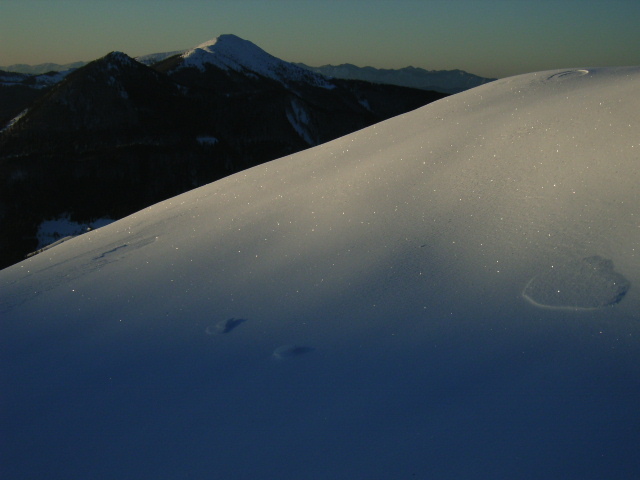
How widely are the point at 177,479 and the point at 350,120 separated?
46.8m

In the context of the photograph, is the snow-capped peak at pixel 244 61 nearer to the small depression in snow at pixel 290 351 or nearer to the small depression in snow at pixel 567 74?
the small depression in snow at pixel 567 74

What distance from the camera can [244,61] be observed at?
57438 mm

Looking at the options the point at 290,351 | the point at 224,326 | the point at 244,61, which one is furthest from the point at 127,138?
the point at 244,61

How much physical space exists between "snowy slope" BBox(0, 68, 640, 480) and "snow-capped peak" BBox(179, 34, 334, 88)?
163 ft

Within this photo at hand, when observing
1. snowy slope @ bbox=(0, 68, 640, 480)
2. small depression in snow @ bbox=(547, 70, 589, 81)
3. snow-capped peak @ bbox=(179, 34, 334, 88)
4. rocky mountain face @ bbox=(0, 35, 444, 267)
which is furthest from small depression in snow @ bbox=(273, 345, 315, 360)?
snow-capped peak @ bbox=(179, 34, 334, 88)

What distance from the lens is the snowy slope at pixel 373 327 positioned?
1.54m

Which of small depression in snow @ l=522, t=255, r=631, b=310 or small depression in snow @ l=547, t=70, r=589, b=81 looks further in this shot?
small depression in snow @ l=547, t=70, r=589, b=81

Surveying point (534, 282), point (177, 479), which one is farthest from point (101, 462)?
point (534, 282)

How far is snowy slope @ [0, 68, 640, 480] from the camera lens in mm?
1541

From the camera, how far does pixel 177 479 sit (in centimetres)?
154

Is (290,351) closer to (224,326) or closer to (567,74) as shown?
(224,326)

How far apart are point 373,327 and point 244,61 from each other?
5993 centimetres

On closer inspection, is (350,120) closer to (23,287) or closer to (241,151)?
(241,151)

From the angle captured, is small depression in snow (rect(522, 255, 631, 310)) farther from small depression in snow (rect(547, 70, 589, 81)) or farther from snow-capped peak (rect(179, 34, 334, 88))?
snow-capped peak (rect(179, 34, 334, 88))
